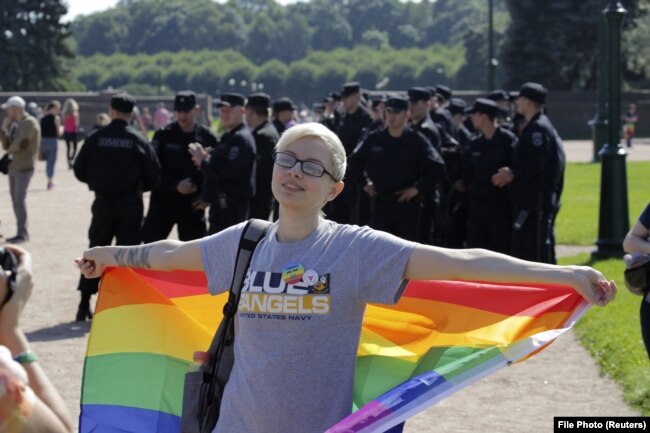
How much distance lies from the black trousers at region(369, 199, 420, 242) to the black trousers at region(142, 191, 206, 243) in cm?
175

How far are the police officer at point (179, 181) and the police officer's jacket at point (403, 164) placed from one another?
1654 millimetres

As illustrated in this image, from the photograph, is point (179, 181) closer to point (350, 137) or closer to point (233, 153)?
point (233, 153)

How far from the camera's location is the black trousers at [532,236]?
12820mm

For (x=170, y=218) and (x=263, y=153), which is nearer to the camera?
(x=170, y=218)

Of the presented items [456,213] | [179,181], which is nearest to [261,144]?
[179,181]

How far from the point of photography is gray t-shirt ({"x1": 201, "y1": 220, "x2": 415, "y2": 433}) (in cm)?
444

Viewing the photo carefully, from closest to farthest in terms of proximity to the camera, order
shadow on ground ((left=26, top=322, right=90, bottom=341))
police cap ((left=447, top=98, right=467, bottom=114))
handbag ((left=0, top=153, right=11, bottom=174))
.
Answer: shadow on ground ((left=26, top=322, right=90, bottom=341)) < handbag ((left=0, top=153, right=11, bottom=174)) < police cap ((left=447, top=98, right=467, bottom=114))

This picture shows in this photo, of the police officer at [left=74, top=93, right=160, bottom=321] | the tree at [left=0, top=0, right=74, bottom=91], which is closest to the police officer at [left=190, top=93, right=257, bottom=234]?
the police officer at [left=74, top=93, right=160, bottom=321]

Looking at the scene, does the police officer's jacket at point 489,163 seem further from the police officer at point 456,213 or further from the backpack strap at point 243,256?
the backpack strap at point 243,256

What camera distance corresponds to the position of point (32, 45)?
3204 inches

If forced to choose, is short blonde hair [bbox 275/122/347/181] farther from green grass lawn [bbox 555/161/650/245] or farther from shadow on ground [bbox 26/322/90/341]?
green grass lawn [bbox 555/161/650/245]

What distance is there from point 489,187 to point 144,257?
8.67 meters

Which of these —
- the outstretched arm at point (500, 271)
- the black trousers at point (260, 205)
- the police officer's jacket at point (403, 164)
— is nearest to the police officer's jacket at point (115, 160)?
the black trousers at point (260, 205)

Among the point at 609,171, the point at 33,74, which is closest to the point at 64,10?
the point at 33,74
